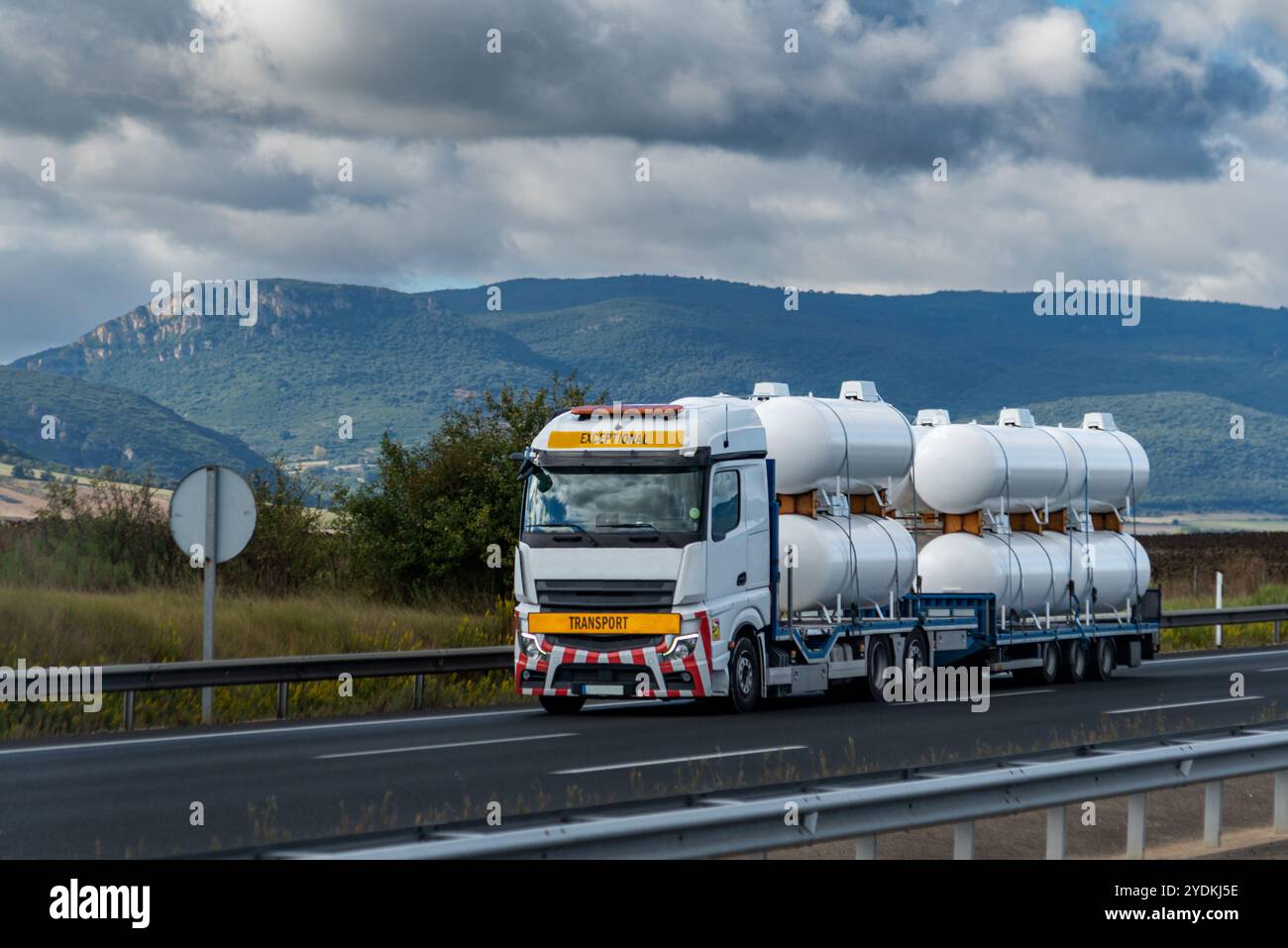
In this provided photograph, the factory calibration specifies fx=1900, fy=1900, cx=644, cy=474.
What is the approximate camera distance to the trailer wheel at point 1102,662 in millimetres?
27719

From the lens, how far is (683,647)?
19.4 m

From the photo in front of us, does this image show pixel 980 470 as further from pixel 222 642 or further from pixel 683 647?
pixel 222 642

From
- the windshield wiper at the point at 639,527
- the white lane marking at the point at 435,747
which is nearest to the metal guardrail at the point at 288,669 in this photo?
the windshield wiper at the point at 639,527

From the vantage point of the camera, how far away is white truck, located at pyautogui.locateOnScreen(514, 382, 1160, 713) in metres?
19.5

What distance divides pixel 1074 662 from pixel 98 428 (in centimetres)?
14606

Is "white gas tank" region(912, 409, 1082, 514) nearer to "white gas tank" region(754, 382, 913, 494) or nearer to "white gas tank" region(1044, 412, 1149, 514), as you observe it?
"white gas tank" region(1044, 412, 1149, 514)

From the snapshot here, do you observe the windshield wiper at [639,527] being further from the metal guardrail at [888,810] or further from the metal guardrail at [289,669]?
the metal guardrail at [888,810]

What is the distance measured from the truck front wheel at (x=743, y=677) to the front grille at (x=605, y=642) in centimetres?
113

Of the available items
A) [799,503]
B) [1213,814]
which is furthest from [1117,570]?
[1213,814]

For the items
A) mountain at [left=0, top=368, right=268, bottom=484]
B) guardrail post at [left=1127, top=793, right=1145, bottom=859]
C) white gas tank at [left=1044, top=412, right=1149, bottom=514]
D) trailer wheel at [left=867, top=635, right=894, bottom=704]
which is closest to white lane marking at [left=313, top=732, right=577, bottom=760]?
trailer wheel at [left=867, top=635, right=894, bottom=704]

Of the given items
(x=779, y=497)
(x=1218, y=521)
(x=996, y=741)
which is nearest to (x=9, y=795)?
(x=996, y=741)

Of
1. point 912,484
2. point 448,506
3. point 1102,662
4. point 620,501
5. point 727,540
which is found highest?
point 912,484
